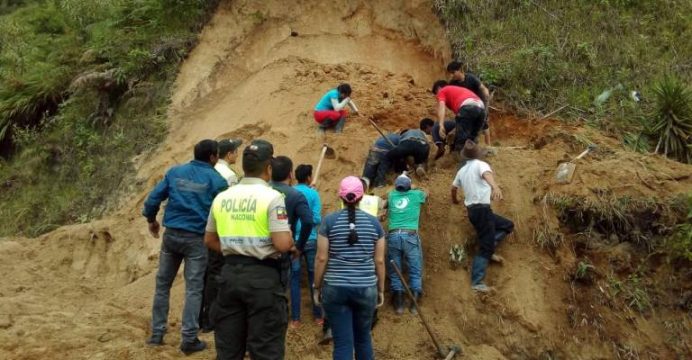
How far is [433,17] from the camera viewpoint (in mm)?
12891

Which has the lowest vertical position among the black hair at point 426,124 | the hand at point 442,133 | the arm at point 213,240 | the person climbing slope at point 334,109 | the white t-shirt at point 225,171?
the arm at point 213,240

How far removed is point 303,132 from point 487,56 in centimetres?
346

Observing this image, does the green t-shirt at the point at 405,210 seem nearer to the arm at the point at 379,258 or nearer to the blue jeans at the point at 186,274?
the arm at the point at 379,258

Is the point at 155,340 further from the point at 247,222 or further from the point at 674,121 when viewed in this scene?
the point at 674,121

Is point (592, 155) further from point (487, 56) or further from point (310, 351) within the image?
point (310, 351)

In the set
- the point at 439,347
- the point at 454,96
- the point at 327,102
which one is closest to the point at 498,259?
the point at 439,347

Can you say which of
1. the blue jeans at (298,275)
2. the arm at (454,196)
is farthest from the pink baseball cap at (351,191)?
the arm at (454,196)

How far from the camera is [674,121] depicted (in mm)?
9430

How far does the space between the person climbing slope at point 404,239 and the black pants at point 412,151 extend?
141 centimetres

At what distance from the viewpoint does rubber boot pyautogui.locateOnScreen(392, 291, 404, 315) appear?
7383 millimetres

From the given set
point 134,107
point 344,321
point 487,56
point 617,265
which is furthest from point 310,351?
point 134,107

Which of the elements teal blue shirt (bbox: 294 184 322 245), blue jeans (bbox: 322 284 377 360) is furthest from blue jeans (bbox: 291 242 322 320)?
blue jeans (bbox: 322 284 377 360)

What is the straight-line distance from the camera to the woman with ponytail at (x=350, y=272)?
5484 mm

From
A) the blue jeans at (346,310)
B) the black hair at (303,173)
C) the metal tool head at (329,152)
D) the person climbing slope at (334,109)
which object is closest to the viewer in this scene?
the blue jeans at (346,310)
